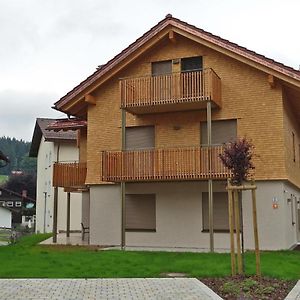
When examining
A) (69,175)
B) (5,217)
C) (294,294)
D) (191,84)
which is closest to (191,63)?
(191,84)

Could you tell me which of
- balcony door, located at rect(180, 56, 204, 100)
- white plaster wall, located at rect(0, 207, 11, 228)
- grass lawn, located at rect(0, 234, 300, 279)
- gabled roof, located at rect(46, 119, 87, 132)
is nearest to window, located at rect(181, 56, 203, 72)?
balcony door, located at rect(180, 56, 204, 100)

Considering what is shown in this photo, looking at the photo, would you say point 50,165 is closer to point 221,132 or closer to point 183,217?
point 183,217

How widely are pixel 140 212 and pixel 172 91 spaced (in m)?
5.37

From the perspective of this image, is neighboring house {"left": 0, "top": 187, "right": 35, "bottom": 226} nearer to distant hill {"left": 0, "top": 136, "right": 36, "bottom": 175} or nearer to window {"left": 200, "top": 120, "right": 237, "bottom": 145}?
distant hill {"left": 0, "top": 136, "right": 36, "bottom": 175}

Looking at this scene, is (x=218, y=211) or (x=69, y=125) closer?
(x=218, y=211)

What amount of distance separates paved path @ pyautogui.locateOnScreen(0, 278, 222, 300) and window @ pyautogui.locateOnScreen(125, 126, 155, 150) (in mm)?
10937

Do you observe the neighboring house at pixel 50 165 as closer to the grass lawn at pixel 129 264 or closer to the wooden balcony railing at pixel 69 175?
the wooden balcony railing at pixel 69 175

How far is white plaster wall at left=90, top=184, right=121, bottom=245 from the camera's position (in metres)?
22.2

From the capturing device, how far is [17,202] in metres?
87.9

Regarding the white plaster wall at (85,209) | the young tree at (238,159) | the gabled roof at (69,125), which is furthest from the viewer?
the white plaster wall at (85,209)

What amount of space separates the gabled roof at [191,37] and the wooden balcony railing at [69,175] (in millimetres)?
2630

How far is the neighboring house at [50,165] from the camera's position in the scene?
38.2m

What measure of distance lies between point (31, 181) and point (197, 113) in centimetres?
7430

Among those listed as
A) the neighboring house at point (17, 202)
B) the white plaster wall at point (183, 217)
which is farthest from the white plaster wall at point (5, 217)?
the white plaster wall at point (183, 217)
